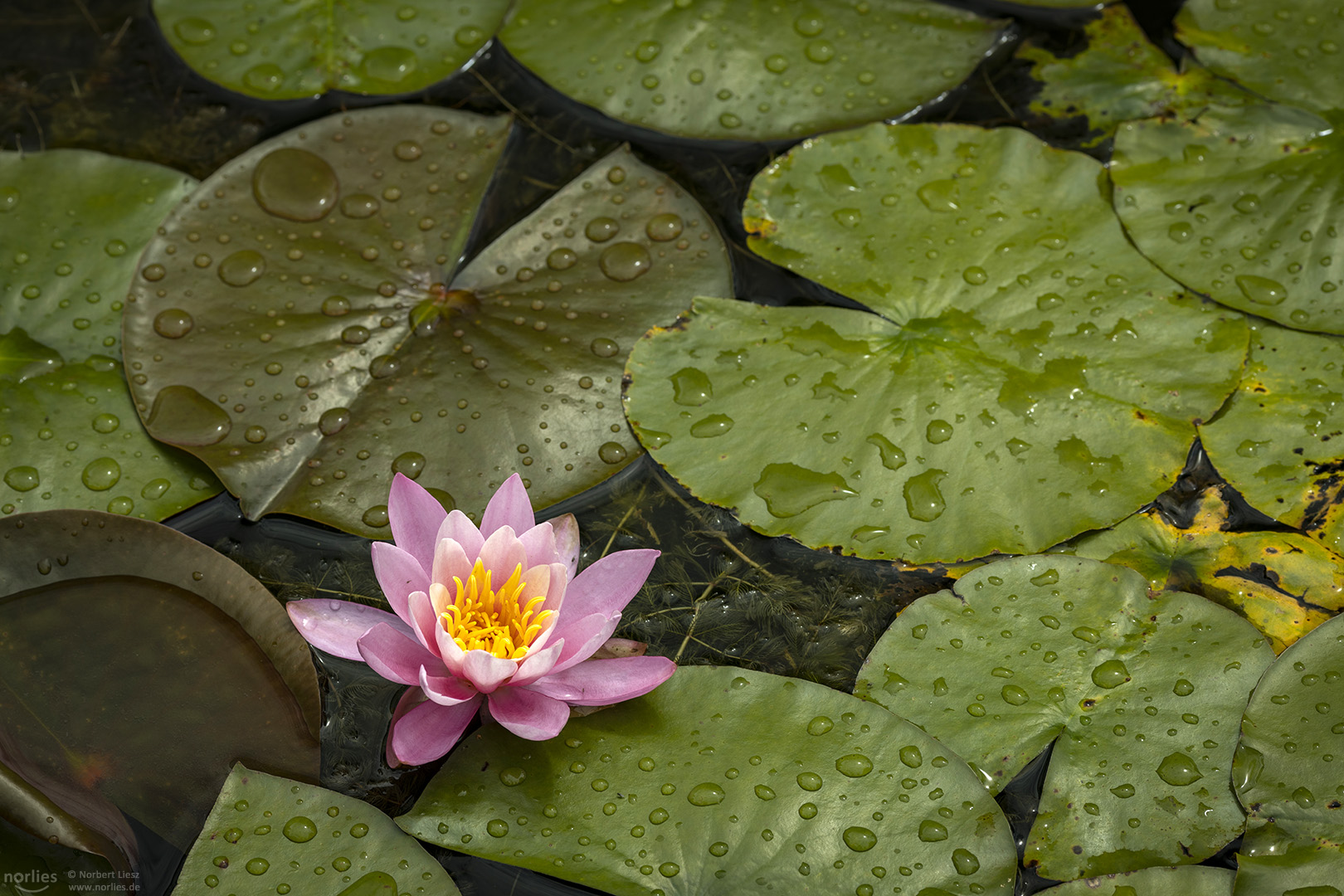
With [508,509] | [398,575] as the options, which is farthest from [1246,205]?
[398,575]

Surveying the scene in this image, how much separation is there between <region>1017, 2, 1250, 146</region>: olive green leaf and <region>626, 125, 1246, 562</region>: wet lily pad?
385 millimetres

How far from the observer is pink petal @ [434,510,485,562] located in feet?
5.36

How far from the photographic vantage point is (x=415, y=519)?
1713 millimetres

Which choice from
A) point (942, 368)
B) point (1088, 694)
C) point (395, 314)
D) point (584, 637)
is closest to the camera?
point (584, 637)

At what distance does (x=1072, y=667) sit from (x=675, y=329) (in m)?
1.21

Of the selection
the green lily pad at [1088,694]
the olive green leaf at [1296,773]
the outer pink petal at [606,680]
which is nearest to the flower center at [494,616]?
the outer pink petal at [606,680]

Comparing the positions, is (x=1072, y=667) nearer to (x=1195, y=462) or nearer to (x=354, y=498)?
(x=1195, y=462)

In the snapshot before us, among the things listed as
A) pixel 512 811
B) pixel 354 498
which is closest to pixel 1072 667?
pixel 512 811

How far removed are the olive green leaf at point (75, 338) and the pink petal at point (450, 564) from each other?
0.79 m

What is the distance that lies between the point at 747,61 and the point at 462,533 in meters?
1.76

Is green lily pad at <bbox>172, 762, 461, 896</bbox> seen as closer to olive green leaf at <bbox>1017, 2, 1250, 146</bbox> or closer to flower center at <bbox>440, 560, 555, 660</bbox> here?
flower center at <bbox>440, 560, 555, 660</bbox>

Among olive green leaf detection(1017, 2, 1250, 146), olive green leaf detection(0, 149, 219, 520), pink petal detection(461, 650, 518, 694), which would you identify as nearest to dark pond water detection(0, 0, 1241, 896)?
olive green leaf detection(1017, 2, 1250, 146)

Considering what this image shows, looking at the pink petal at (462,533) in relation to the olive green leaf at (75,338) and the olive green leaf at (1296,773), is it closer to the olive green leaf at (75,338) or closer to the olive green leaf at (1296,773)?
the olive green leaf at (75,338)

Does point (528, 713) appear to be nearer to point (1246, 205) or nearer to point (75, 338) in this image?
point (75, 338)
